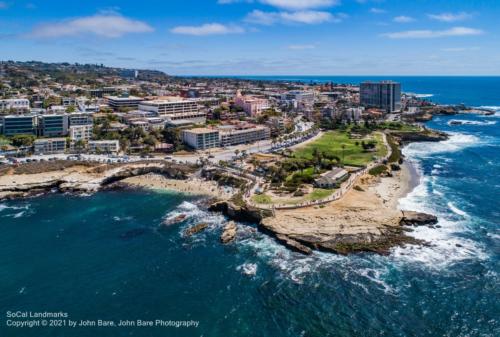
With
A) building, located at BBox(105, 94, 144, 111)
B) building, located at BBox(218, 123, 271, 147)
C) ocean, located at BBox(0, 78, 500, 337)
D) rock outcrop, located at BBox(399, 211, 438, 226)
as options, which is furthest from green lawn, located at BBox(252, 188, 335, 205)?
building, located at BBox(105, 94, 144, 111)

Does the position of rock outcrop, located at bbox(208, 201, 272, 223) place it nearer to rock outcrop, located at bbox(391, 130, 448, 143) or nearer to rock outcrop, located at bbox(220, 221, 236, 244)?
rock outcrop, located at bbox(220, 221, 236, 244)

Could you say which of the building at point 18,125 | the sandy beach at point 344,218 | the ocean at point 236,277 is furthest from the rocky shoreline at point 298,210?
the building at point 18,125

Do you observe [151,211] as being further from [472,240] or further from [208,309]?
[472,240]

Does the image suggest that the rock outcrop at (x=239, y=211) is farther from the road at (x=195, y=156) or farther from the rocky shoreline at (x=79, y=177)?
the road at (x=195, y=156)

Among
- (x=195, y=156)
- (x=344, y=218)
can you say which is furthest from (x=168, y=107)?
(x=344, y=218)

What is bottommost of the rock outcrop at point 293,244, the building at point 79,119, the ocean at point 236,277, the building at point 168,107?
the ocean at point 236,277
